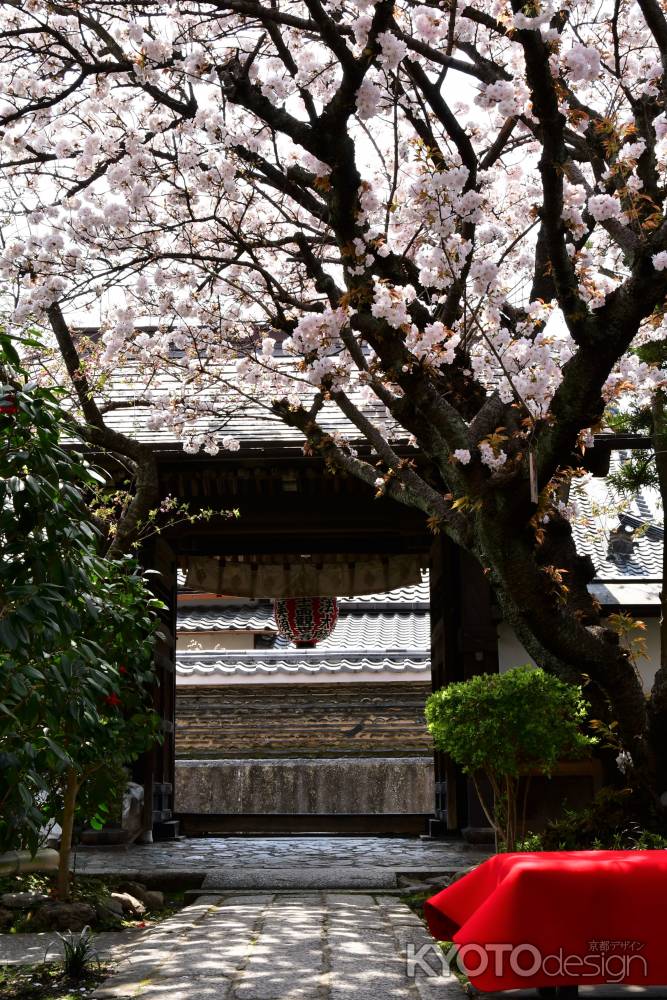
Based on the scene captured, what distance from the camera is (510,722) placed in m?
4.87

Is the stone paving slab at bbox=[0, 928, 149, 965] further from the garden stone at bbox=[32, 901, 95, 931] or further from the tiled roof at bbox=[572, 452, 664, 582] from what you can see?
the tiled roof at bbox=[572, 452, 664, 582]

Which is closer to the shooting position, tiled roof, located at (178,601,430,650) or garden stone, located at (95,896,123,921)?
garden stone, located at (95,896,123,921)

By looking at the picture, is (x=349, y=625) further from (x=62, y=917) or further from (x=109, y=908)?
(x=62, y=917)

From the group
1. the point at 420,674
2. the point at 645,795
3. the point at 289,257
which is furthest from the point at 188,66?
the point at 420,674

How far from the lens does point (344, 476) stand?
8.61 m

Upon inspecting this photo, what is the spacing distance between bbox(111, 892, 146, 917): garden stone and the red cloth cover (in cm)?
296

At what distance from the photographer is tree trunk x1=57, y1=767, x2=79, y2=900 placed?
5.25m

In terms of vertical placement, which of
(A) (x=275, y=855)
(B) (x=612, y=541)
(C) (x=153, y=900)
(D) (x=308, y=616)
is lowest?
(A) (x=275, y=855)

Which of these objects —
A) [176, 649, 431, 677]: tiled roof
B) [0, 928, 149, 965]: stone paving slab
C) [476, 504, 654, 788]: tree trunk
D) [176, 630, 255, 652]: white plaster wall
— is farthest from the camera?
[176, 630, 255, 652]: white plaster wall

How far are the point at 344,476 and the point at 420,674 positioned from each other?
5.19 metres

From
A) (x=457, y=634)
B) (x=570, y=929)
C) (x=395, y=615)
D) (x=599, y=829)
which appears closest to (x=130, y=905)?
(x=599, y=829)

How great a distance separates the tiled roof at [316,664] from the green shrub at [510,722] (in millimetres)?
7925

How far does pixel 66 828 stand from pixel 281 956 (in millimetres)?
1835

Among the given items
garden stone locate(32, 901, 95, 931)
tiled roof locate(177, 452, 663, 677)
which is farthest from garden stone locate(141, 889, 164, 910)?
tiled roof locate(177, 452, 663, 677)
